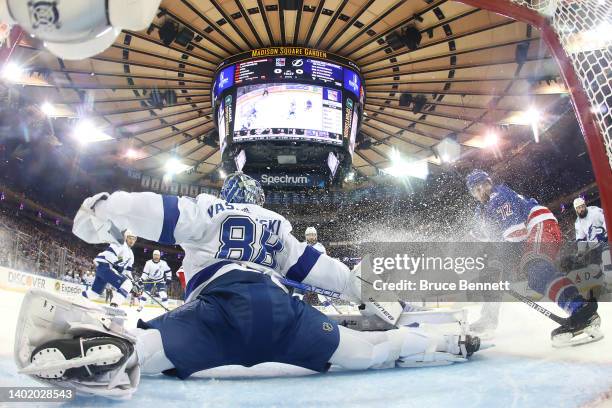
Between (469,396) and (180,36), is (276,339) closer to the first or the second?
(469,396)

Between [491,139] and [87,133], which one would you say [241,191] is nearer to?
[87,133]

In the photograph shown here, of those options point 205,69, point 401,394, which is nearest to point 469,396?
point 401,394

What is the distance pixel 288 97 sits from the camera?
706 cm

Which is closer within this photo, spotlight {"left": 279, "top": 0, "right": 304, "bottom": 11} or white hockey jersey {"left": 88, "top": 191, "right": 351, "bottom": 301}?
white hockey jersey {"left": 88, "top": 191, "right": 351, "bottom": 301}

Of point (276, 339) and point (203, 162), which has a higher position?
point (203, 162)

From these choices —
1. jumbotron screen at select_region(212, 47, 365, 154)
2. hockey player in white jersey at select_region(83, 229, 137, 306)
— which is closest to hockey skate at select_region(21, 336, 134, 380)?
hockey player in white jersey at select_region(83, 229, 137, 306)

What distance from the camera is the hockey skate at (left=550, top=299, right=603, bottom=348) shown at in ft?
7.36

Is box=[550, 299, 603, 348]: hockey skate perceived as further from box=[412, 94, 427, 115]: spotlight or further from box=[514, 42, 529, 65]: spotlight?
box=[412, 94, 427, 115]: spotlight

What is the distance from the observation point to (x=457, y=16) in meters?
6.20

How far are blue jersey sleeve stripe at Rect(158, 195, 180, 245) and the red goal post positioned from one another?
6.33 ft

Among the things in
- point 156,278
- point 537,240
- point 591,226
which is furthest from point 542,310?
point 156,278

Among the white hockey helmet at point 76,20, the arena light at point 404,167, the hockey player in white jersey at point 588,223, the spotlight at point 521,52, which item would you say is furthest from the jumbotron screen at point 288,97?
the white hockey helmet at point 76,20

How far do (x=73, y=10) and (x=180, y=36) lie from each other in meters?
6.04

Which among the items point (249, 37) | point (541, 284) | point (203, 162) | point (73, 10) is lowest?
point (541, 284)
